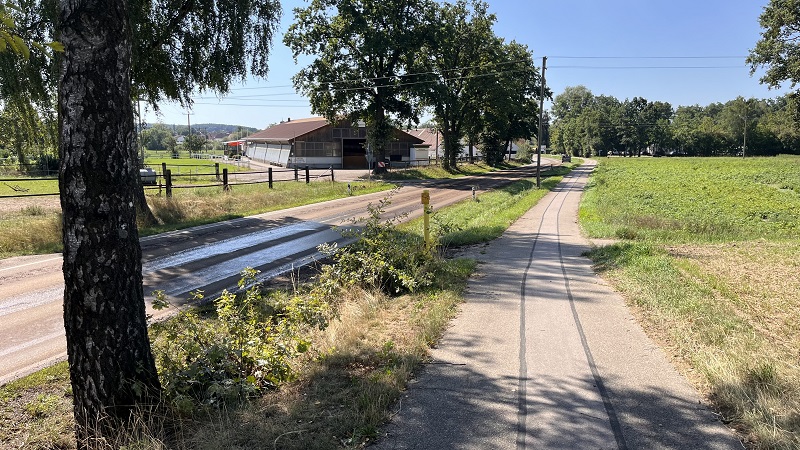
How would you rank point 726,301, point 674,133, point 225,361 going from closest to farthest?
point 225,361
point 726,301
point 674,133

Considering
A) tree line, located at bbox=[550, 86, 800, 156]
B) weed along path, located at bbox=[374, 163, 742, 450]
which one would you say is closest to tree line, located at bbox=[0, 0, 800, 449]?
weed along path, located at bbox=[374, 163, 742, 450]

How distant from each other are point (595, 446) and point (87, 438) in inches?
133

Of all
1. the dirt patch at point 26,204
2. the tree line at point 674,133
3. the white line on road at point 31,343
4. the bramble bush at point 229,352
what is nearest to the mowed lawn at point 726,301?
the bramble bush at point 229,352

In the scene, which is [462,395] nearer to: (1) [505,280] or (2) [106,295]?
(2) [106,295]

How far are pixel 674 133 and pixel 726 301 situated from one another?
14314 centimetres

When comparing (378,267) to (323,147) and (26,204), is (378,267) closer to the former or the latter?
(26,204)

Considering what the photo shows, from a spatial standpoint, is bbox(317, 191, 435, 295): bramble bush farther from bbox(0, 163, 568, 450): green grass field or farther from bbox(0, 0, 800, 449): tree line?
bbox(0, 0, 800, 449): tree line

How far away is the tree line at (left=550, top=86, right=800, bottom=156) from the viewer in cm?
11225

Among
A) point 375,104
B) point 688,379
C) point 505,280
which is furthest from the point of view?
point 375,104

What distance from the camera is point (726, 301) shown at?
6770 mm

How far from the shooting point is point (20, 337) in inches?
237

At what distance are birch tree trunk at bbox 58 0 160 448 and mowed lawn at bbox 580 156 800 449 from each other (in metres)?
4.31

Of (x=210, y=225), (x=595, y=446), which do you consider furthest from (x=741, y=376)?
(x=210, y=225)

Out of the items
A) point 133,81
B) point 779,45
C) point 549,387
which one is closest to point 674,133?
point 779,45
